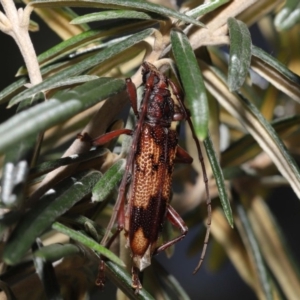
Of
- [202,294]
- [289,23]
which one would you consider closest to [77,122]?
[289,23]

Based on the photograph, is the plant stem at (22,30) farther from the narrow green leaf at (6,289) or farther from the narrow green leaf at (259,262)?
the narrow green leaf at (259,262)

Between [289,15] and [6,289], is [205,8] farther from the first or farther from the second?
[6,289]

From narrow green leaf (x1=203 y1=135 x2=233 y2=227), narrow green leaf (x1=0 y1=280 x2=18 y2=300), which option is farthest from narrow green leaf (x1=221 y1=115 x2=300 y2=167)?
narrow green leaf (x1=0 y1=280 x2=18 y2=300)

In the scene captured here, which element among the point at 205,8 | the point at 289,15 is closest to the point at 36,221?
the point at 205,8

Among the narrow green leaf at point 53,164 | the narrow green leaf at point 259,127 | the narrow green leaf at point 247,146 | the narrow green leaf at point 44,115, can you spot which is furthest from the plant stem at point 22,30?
the narrow green leaf at point 247,146

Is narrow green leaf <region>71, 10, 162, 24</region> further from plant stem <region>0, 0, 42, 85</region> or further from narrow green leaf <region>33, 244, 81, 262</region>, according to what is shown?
narrow green leaf <region>33, 244, 81, 262</region>

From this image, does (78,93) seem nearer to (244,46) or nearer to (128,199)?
(244,46)
